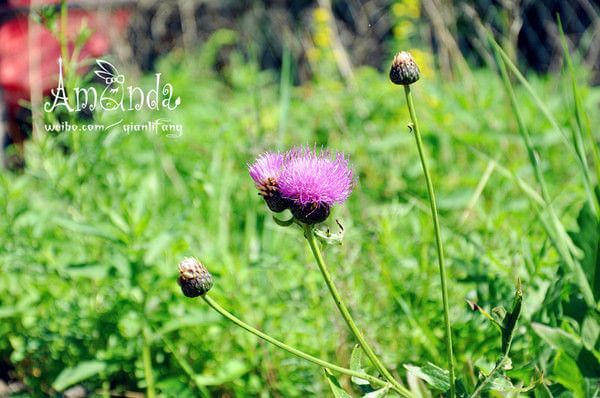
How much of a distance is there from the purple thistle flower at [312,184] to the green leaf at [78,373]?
2.47 feet

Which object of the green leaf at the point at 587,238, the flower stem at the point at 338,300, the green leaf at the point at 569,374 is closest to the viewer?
the flower stem at the point at 338,300

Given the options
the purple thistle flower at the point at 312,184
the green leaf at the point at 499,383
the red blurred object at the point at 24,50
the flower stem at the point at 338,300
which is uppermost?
the red blurred object at the point at 24,50

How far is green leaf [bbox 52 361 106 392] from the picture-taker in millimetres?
1563

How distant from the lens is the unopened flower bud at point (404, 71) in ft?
3.24

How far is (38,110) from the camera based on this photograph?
6.68 feet

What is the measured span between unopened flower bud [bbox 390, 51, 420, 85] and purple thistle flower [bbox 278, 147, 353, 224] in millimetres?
134

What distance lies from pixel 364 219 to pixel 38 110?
833mm

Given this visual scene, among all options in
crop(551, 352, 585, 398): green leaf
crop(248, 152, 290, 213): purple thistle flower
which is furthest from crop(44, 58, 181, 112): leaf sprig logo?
crop(551, 352, 585, 398): green leaf

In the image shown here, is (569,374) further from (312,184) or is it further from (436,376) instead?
(312,184)

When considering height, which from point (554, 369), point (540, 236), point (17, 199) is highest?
point (17, 199)

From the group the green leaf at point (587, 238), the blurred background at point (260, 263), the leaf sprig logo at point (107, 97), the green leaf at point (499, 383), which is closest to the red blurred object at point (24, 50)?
the leaf sprig logo at point (107, 97)

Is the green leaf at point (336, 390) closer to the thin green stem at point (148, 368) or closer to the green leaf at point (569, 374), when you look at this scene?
the green leaf at point (569, 374)

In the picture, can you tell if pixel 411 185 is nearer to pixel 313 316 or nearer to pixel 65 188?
pixel 313 316

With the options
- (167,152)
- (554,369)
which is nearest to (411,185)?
(167,152)
